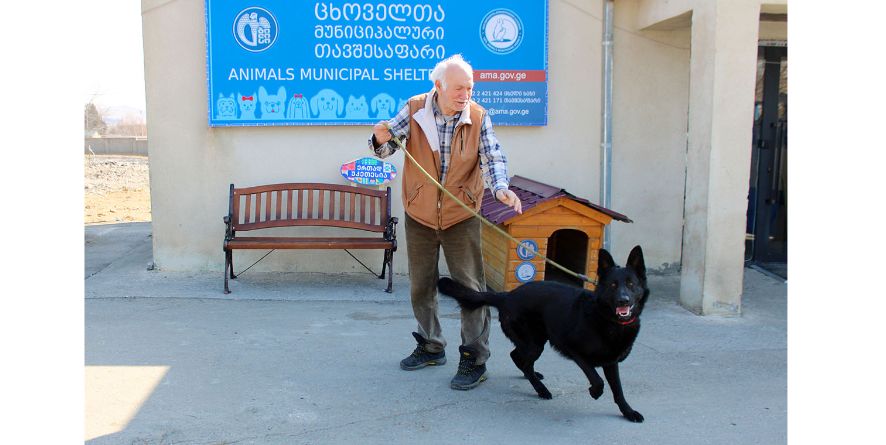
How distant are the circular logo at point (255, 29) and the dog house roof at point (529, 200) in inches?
107

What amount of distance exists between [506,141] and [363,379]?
12.3 feet

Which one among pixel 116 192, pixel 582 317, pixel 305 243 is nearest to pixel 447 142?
pixel 582 317

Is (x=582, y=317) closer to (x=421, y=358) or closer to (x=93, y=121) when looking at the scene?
(x=421, y=358)

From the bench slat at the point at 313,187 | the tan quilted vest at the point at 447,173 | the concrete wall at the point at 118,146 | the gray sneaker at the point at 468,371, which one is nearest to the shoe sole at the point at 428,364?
the gray sneaker at the point at 468,371

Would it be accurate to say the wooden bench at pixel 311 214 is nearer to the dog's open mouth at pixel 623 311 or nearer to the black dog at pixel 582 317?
the black dog at pixel 582 317

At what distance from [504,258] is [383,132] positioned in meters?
2.64

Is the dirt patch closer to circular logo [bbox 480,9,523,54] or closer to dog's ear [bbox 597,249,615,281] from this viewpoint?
circular logo [bbox 480,9,523,54]

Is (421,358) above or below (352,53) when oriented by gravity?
below

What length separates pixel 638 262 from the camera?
13.2ft

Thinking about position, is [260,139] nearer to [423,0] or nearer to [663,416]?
[423,0]

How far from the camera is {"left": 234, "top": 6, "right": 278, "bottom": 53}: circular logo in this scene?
752 centimetres

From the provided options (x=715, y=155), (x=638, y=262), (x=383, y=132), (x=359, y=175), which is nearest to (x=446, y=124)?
(x=383, y=132)

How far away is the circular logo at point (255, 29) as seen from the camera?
7.52 m

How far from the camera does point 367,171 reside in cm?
780
